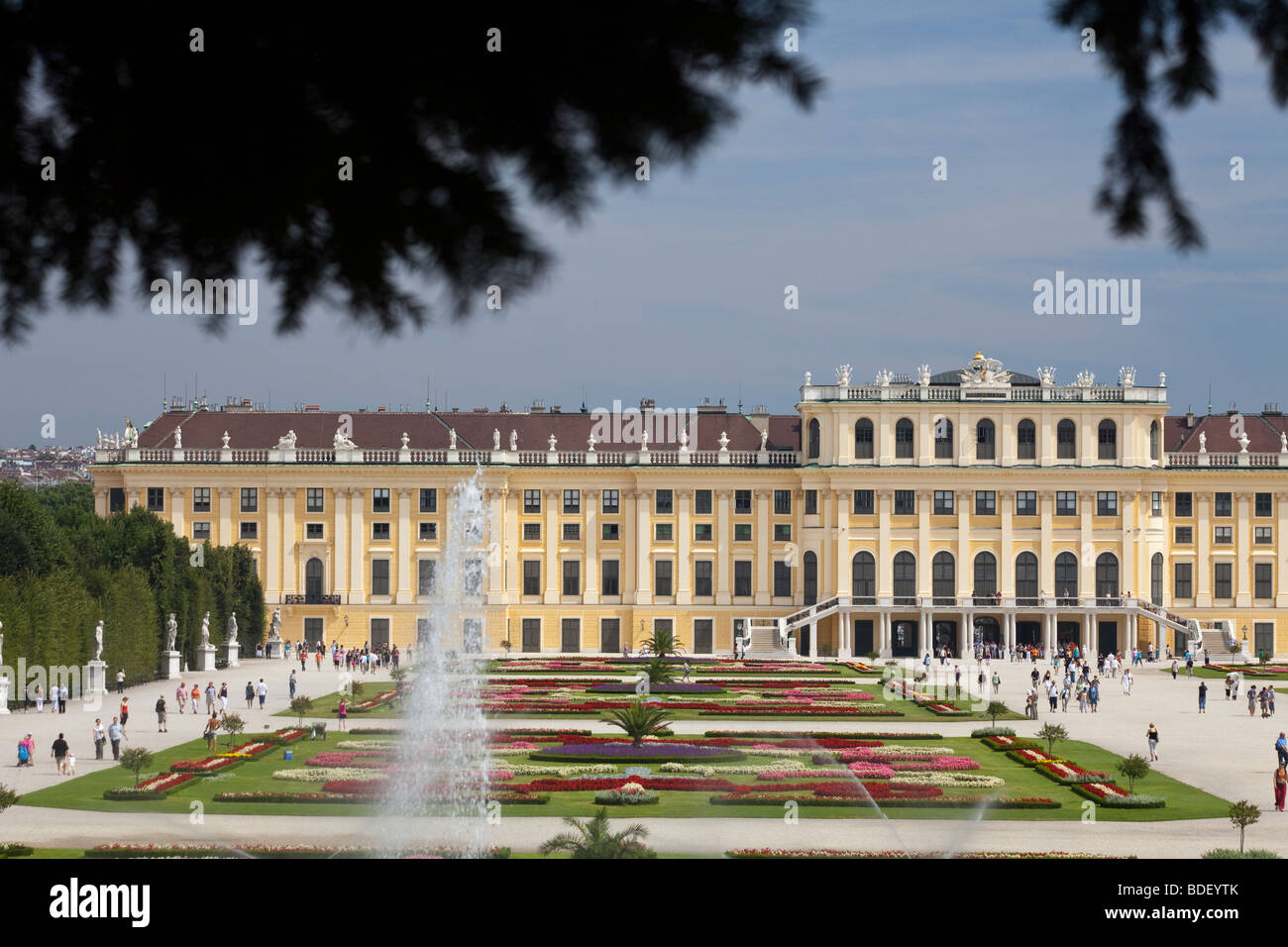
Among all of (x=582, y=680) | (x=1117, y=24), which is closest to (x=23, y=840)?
(x=1117, y=24)

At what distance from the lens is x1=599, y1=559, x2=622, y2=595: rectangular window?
79.2 m

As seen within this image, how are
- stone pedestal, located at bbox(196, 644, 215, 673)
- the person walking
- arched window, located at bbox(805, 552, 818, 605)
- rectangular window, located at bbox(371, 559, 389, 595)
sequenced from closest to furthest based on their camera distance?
1. the person walking
2. stone pedestal, located at bbox(196, 644, 215, 673)
3. rectangular window, located at bbox(371, 559, 389, 595)
4. arched window, located at bbox(805, 552, 818, 605)

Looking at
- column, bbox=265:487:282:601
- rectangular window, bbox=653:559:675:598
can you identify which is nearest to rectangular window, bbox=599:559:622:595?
rectangular window, bbox=653:559:675:598

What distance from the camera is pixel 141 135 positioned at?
19.0ft

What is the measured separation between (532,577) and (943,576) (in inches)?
761

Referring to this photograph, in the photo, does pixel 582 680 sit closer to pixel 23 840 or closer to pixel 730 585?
pixel 730 585

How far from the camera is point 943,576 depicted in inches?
3068

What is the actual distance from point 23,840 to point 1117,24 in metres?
21.5

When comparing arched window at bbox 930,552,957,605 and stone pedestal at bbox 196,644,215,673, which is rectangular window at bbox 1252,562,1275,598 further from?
stone pedestal at bbox 196,644,215,673

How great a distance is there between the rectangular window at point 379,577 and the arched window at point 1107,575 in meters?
33.3

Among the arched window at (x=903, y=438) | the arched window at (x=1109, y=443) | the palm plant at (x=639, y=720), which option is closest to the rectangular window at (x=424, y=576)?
the arched window at (x=903, y=438)

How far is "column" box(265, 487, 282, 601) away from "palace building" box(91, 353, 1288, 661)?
10 centimetres

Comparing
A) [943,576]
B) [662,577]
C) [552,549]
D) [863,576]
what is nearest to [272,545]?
[552,549]

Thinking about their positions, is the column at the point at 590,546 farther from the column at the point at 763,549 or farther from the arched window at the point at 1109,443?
the arched window at the point at 1109,443
